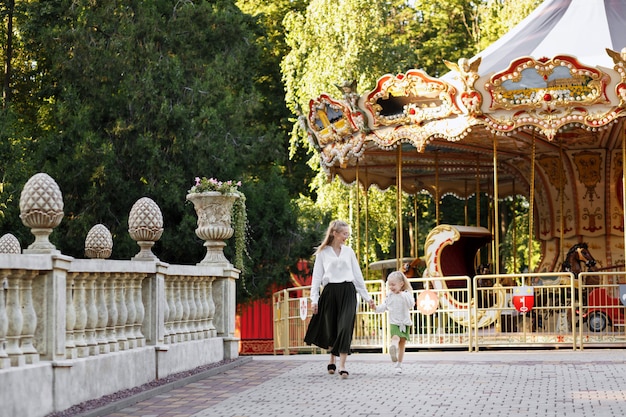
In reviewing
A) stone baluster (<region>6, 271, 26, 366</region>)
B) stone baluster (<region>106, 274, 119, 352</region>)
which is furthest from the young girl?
stone baluster (<region>6, 271, 26, 366</region>)

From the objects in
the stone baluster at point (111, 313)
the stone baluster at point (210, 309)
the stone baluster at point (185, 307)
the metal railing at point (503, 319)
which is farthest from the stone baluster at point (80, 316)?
the metal railing at point (503, 319)

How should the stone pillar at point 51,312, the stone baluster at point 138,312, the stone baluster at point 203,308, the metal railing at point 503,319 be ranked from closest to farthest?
the stone pillar at point 51,312, the stone baluster at point 138,312, the stone baluster at point 203,308, the metal railing at point 503,319

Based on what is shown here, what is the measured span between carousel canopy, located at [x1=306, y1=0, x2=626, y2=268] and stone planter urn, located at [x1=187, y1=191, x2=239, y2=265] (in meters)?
5.68

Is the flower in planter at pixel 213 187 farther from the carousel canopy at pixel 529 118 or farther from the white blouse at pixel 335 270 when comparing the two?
the carousel canopy at pixel 529 118

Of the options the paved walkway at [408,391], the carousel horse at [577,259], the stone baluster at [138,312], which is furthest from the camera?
the carousel horse at [577,259]

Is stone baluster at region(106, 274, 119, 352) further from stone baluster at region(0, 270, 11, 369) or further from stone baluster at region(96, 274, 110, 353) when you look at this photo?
stone baluster at region(0, 270, 11, 369)

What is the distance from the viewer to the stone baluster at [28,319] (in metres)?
9.27

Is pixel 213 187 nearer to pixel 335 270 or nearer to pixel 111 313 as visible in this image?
pixel 335 270

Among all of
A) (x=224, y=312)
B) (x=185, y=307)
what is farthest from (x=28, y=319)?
(x=224, y=312)

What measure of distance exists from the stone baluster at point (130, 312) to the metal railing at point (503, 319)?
6.55m

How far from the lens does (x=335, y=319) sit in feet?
43.2

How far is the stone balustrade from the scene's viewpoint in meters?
9.02

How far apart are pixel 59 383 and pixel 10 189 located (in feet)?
66.9

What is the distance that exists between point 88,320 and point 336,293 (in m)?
3.31
